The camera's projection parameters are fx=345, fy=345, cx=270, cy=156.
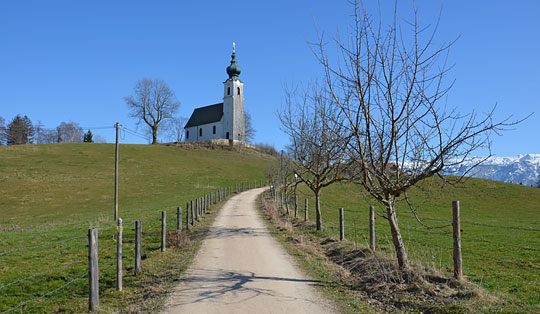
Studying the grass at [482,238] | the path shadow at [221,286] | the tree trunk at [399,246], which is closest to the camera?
the path shadow at [221,286]

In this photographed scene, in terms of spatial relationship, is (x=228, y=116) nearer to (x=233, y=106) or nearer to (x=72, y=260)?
(x=233, y=106)

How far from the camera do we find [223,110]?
310ft

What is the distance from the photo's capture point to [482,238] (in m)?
19.1

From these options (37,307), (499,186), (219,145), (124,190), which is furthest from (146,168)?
(499,186)

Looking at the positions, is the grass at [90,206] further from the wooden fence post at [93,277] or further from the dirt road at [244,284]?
the dirt road at [244,284]

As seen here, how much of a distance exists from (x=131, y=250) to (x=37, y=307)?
17.9 ft

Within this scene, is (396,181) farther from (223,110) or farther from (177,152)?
(223,110)

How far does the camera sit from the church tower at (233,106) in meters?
91.3

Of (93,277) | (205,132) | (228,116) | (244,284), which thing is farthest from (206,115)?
(93,277)

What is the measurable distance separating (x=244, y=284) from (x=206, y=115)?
95096 millimetres

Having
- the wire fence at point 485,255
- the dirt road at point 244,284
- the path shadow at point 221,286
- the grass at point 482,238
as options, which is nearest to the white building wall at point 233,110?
the grass at point 482,238

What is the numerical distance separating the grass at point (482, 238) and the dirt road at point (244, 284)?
95.3 inches

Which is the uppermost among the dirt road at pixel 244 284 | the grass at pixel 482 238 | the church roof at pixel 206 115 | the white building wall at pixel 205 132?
the church roof at pixel 206 115

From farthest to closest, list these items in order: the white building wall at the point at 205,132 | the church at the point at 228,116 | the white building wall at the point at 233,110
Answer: the white building wall at the point at 205,132, the church at the point at 228,116, the white building wall at the point at 233,110
